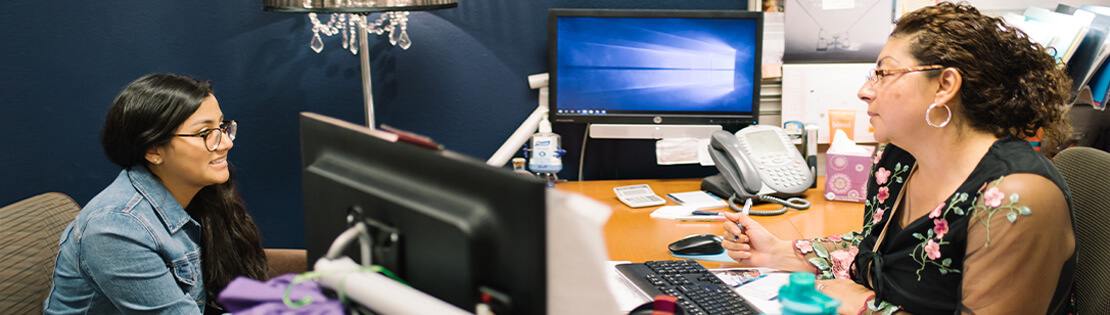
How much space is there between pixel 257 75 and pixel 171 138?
807 millimetres

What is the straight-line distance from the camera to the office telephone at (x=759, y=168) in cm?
211

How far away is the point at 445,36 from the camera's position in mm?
2301

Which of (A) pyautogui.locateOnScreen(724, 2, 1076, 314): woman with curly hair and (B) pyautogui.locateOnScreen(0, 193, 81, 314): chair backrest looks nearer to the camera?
(A) pyautogui.locateOnScreen(724, 2, 1076, 314): woman with curly hair

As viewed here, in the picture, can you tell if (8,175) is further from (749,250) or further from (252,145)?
(749,250)

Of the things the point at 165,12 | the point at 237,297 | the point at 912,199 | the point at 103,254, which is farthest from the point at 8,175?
the point at 912,199

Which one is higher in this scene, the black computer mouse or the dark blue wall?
the dark blue wall

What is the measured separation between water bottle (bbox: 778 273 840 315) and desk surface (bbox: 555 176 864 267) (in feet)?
2.76

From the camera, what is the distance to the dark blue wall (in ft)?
7.29

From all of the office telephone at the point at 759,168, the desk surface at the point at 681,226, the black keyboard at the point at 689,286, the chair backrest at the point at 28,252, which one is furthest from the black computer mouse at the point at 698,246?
the chair backrest at the point at 28,252

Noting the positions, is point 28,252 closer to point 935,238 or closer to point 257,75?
point 257,75

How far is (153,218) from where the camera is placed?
4.88 ft

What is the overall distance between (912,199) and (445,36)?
4.47 ft

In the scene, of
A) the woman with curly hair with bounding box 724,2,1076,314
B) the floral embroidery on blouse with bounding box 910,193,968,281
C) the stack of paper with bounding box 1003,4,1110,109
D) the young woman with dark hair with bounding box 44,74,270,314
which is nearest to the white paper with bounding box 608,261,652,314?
the woman with curly hair with bounding box 724,2,1076,314

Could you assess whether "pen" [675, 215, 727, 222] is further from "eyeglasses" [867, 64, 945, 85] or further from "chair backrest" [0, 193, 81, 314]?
"chair backrest" [0, 193, 81, 314]
